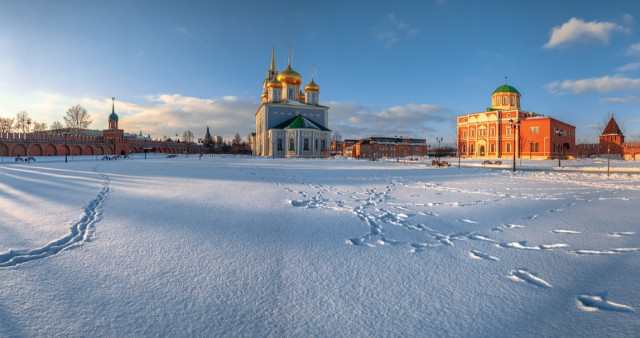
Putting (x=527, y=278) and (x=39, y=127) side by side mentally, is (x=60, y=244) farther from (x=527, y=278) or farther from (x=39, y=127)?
(x=39, y=127)

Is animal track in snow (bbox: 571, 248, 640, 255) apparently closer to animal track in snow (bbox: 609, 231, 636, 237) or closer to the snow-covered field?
the snow-covered field

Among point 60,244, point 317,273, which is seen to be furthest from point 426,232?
point 60,244

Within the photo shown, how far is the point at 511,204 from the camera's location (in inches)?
299

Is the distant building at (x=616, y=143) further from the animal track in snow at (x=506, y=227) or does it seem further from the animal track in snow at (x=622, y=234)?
the animal track in snow at (x=506, y=227)

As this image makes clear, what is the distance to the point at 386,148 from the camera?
92.1 meters

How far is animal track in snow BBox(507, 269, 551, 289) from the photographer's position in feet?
9.96

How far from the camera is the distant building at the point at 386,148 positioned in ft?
286

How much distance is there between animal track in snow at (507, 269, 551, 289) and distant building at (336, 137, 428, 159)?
79654mm

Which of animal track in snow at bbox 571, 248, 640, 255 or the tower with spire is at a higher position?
the tower with spire

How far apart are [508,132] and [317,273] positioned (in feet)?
200

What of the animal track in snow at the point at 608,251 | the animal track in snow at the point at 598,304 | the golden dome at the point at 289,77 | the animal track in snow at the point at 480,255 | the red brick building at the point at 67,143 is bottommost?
the animal track in snow at the point at 598,304

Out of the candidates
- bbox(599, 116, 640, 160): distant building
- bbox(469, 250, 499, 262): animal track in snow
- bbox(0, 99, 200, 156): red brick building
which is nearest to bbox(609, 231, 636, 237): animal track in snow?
bbox(469, 250, 499, 262): animal track in snow

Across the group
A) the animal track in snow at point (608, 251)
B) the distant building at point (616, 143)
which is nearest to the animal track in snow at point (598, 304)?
the animal track in snow at point (608, 251)

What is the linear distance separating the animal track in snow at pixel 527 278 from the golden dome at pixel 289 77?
5792cm
